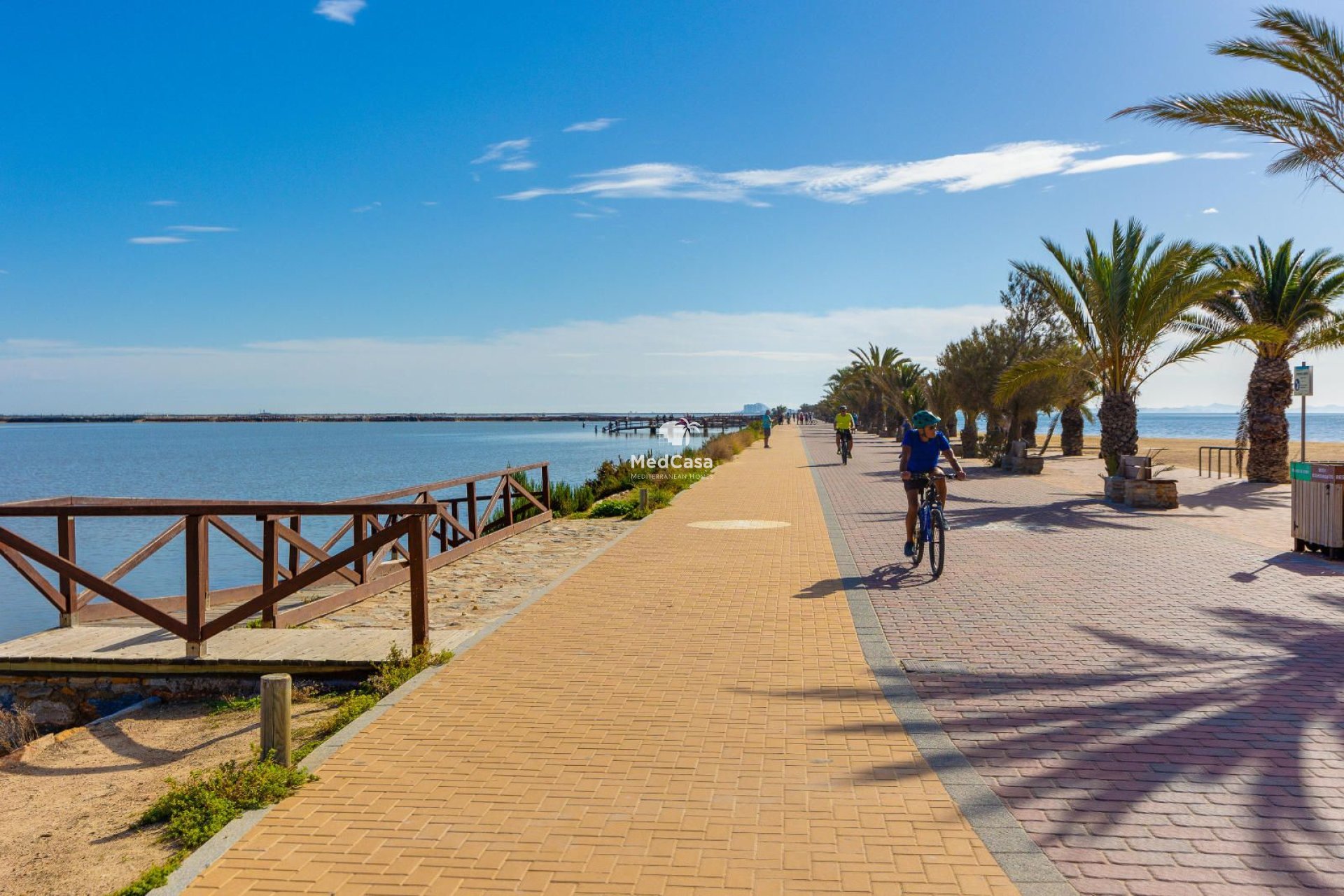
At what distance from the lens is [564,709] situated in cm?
564

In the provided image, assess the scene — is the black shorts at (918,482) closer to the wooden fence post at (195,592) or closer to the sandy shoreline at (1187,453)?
the wooden fence post at (195,592)

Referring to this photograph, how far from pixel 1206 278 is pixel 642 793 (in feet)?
62.3

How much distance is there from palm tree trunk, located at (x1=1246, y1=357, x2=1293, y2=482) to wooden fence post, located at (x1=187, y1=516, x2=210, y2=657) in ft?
72.0

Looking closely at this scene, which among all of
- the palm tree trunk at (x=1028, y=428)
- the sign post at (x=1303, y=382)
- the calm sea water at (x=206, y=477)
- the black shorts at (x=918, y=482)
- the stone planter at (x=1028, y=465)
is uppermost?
the sign post at (x=1303, y=382)

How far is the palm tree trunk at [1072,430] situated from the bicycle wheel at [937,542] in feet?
94.9

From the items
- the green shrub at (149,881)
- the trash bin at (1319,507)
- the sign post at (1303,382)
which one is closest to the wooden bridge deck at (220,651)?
the green shrub at (149,881)

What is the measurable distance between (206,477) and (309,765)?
51.2 meters

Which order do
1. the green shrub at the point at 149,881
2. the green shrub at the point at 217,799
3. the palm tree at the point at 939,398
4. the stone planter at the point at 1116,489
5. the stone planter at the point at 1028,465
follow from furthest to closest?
the palm tree at the point at 939,398
the stone planter at the point at 1028,465
the stone planter at the point at 1116,489
the green shrub at the point at 217,799
the green shrub at the point at 149,881

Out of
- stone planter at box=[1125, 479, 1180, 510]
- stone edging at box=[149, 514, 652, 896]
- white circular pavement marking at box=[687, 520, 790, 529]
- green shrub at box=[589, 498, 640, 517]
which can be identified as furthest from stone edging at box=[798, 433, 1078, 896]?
stone planter at box=[1125, 479, 1180, 510]

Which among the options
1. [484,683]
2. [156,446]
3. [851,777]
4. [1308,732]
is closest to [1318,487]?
[1308,732]

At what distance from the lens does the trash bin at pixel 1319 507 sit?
10672 millimetres

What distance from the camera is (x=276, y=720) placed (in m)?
4.88

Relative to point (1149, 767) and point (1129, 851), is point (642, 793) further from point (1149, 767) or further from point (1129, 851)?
point (1149, 767)

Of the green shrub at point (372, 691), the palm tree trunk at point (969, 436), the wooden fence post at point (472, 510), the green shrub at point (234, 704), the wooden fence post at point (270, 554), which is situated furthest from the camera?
the palm tree trunk at point (969, 436)
